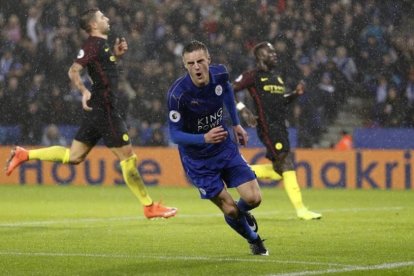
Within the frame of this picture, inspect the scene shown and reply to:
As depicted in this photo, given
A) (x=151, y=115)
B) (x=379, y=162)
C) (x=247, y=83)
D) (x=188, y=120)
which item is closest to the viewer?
(x=188, y=120)

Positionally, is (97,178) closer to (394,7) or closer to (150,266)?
(394,7)

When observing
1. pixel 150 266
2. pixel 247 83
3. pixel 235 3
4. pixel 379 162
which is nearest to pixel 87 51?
pixel 247 83

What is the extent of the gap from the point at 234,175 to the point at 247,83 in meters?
5.13

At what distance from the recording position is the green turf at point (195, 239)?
29.6 feet

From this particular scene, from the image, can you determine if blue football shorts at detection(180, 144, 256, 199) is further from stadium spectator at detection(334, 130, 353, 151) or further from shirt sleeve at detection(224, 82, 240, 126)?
stadium spectator at detection(334, 130, 353, 151)

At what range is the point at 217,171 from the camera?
9.76 m

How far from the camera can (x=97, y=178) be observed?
74.8 ft

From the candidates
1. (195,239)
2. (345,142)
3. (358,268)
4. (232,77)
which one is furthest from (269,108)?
(232,77)

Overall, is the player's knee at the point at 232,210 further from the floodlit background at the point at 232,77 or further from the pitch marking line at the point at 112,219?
the floodlit background at the point at 232,77

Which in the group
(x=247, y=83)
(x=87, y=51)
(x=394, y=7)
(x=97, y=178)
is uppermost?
(x=87, y=51)

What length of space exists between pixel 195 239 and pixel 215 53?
12696 millimetres

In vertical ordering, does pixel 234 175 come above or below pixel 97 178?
above

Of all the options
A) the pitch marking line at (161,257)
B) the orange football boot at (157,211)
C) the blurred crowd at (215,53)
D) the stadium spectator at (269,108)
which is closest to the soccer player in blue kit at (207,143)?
the pitch marking line at (161,257)

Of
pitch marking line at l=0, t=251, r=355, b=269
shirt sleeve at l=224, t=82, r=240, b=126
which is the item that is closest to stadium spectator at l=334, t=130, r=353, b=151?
shirt sleeve at l=224, t=82, r=240, b=126
